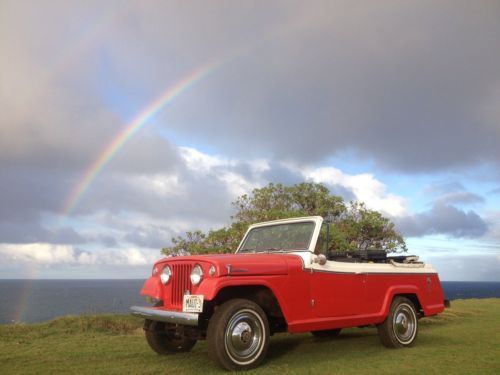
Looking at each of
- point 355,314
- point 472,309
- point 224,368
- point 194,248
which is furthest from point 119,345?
point 472,309

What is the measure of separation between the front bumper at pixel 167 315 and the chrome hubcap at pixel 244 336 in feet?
1.50

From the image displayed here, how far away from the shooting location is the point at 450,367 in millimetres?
5438

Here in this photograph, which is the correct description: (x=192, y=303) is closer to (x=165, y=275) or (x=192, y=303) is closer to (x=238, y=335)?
(x=238, y=335)

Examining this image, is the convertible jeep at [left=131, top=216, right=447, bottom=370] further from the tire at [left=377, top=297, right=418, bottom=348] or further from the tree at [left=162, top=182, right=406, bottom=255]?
the tree at [left=162, top=182, right=406, bottom=255]

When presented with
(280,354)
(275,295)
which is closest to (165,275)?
(275,295)

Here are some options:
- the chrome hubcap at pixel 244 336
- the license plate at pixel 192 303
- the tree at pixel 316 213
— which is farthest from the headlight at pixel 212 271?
the tree at pixel 316 213

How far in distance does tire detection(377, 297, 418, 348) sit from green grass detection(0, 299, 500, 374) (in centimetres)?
19

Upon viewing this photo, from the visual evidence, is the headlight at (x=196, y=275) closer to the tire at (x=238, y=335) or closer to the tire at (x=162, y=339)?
the tire at (x=238, y=335)

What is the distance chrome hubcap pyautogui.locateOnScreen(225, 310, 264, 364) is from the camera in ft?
17.0

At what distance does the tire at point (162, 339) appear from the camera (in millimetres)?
6195

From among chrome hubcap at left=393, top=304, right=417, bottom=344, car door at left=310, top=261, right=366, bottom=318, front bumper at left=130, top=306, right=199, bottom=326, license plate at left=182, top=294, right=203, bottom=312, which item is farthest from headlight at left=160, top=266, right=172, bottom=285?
chrome hubcap at left=393, top=304, right=417, bottom=344

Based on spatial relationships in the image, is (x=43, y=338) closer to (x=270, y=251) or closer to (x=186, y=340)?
(x=186, y=340)

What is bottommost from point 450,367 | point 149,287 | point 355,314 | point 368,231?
point 450,367

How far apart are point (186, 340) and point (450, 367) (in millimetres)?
3437
